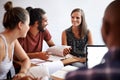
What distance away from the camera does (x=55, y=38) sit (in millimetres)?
3721

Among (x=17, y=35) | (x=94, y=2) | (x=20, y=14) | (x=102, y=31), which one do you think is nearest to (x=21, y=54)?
(x=17, y=35)

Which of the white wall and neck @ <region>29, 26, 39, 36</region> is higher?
the white wall

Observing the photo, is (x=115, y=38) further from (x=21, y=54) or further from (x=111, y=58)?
(x=21, y=54)

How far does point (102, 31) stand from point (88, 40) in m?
1.90

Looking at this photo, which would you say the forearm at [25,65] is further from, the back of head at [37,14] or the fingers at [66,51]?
the back of head at [37,14]

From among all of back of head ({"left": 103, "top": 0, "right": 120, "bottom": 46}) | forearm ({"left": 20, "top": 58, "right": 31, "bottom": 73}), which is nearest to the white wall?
forearm ({"left": 20, "top": 58, "right": 31, "bottom": 73})

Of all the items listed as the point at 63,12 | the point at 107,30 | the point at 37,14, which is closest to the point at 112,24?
the point at 107,30

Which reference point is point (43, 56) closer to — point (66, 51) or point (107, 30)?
point (66, 51)

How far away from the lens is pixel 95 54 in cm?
166

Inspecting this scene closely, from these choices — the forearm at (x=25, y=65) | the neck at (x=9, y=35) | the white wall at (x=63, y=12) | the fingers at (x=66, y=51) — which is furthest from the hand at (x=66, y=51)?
the white wall at (x=63, y=12)

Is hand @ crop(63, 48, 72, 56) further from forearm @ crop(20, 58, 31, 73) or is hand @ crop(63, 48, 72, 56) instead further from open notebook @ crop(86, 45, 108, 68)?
open notebook @ crop(86, 45, 108, 68)

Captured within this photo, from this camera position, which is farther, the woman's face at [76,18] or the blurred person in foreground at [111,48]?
the woman's face at [76,18]

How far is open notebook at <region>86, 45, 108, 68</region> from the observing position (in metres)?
1.65

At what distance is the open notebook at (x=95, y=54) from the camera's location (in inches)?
65.1
